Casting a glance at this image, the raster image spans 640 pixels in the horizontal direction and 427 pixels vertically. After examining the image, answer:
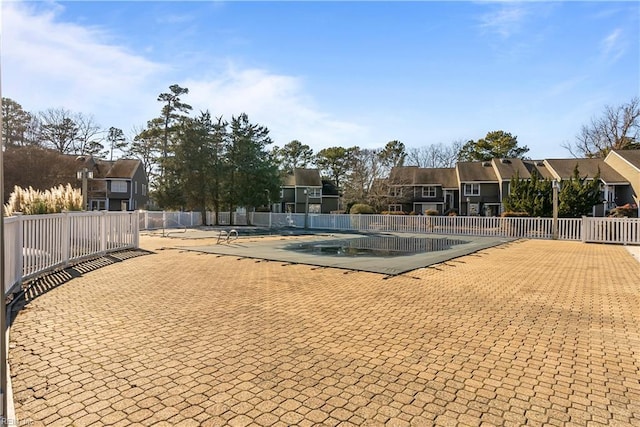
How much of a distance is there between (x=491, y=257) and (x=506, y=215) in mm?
11812

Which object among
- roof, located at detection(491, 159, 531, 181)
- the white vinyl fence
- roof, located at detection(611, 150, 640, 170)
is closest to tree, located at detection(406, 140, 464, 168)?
roof, located at detection(491, 159, 531, 181)

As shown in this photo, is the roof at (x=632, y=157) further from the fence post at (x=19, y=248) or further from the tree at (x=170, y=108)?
the tree at (x=170, y=108)

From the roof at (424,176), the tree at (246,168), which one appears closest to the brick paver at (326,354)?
the tree at (246,168)

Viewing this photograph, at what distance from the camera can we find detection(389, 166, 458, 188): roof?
123ft

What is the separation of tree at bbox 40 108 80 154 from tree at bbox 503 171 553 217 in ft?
134

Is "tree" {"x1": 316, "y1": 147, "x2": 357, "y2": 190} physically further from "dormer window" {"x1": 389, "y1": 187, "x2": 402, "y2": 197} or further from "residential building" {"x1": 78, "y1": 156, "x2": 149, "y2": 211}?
"residential building" {"x1": 78, "y1": 156, "x2": 149, "y2": 211}

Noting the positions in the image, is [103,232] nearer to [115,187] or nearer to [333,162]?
[115,187]

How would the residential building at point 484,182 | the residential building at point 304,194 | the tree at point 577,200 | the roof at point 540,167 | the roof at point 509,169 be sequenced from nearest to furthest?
the tree at point 577,200
the residential building at point 484,182
the roof at point 540,167
the roof at point 509,169
the residential building at point 304,194

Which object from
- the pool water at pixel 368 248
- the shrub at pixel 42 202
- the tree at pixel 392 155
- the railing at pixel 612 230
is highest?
the tree at pixel 392 155

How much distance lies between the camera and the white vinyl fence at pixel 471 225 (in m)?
15.8

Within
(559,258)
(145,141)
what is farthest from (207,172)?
(559,258)

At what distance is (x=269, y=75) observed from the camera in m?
12.5

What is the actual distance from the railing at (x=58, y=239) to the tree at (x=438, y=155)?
143 ft

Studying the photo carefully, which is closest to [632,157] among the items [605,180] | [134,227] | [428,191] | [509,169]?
[605,180]
